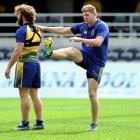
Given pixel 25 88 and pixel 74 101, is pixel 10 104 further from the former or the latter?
pixel 25 88

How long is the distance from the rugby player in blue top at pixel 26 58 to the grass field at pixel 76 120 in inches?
24.6

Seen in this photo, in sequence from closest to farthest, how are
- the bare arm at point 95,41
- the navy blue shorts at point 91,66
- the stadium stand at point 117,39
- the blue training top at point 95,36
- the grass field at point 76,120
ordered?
the grass field at point 76,120 → the bare arm at point 95,41 → the blue training top at point 95,36 → the navy blue shorts at point 91,66 → the stadium stand at point 117,39

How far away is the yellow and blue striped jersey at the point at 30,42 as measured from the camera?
41.9 ft

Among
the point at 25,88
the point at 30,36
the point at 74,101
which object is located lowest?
the point at 74,101

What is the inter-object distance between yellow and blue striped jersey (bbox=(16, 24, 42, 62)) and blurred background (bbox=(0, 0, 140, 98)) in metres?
9.62

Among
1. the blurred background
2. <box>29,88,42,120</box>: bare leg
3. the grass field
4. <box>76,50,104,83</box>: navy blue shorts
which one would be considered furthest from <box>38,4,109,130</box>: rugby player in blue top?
the blurred background

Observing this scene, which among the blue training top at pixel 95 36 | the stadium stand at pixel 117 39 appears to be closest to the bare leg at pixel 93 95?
the blue training top at pixel 95 36

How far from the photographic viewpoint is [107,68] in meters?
22.7

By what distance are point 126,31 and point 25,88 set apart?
1462 centimetres

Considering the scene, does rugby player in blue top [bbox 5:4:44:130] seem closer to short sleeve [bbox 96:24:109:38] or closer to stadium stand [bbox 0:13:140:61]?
short sleeve [bbox 96:24:109:38]

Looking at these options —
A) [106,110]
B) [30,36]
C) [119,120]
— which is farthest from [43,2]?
[30,36]

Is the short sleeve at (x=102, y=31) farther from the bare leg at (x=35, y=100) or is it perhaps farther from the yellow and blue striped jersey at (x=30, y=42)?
the bare leg at (x=35, y=100)

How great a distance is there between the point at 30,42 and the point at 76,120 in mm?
2937

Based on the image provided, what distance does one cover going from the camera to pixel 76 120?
1523cm
